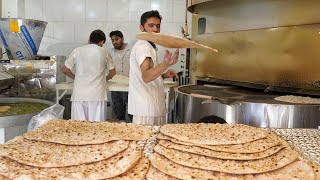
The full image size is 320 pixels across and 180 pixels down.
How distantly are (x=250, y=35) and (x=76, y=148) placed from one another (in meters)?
2.30

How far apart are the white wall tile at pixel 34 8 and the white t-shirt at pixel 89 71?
238cm

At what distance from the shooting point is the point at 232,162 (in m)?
1.25

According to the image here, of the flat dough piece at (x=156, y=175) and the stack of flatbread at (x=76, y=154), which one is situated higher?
the stack of flatbread at (x=76, y=154)

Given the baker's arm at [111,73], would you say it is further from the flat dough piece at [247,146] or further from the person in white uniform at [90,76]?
the flat dough piece at [247,146]

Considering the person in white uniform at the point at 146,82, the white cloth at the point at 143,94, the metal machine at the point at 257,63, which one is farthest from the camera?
the white cloth at the point at 143,94

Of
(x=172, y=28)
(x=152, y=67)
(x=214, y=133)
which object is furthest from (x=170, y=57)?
(x=172, y=28)

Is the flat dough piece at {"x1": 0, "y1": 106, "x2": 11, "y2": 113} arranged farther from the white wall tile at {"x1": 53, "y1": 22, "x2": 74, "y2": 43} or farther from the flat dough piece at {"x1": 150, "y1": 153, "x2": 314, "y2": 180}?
the white wall tile at {"x1": 53, "y1": 22, "x2": 74, "y2": 43}

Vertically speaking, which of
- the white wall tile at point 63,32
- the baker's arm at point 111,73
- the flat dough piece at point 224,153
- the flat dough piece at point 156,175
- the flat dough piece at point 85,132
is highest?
the white wall tile at point 63,32

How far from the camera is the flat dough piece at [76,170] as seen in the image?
3.81 feet

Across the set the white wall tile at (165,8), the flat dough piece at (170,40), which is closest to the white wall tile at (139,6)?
the white wall tile at (165,8)

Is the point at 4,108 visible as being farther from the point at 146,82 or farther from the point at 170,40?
the point at 170,40

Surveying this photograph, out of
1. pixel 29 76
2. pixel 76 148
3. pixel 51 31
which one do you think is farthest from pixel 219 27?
pixel 51 31

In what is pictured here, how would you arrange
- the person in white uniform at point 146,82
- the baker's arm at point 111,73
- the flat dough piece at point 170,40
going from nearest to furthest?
the flat dough piece at point 170,40, the person in white uniform at point 146,82, the baker's arm at point 111,73

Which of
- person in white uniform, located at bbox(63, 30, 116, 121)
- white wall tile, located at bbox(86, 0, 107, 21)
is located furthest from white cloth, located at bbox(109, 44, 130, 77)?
person in white uniform, located at bbox(63, 30, 116, 121)
